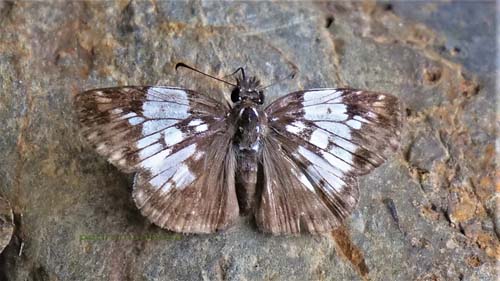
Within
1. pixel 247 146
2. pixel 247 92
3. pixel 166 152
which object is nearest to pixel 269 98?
pixel 247 92

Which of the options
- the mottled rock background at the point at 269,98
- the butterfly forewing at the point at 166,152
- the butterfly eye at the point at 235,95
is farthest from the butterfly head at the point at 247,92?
the mottled rock background at the point at 269,98

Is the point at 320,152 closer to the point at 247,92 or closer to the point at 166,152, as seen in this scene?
the point at 247,92

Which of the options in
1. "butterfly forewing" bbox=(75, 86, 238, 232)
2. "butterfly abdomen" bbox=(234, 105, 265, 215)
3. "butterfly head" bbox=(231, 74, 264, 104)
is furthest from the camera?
"butterfly head" bbox=(231, 74, 264, 104)

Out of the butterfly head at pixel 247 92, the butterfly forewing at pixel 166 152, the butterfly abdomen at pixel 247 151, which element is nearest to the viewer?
the butterfly forewing at pixel 166 152

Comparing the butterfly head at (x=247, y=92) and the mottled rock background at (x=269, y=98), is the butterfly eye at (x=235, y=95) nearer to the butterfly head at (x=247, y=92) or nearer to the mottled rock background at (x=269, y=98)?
the butterfly head at (x=247, y=92)

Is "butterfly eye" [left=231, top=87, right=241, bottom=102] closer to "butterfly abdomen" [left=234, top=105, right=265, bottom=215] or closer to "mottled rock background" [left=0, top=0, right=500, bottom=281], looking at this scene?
"butterfly abdomen" [left=234, top=105, right=265, bottom=215]

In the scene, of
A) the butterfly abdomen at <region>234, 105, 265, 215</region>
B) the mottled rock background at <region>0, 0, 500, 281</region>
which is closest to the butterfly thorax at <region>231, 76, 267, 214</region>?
the butterfly abdomen at <region>234, 105, 265, 215</region>

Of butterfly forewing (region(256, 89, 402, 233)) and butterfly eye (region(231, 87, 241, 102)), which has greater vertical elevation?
butterfly eye (region(231, 87, 241, 102))
